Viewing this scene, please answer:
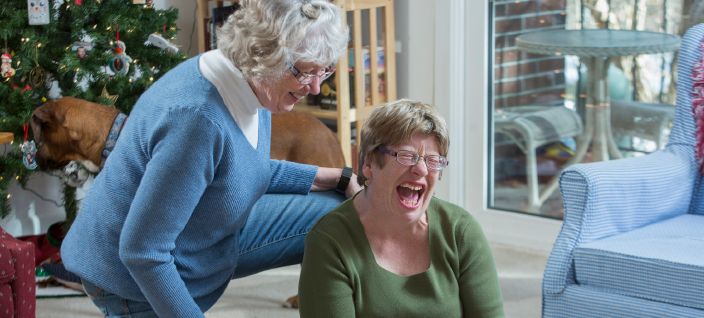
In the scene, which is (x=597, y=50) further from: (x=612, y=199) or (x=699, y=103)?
(x=612, y=199)

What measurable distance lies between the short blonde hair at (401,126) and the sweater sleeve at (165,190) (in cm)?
32

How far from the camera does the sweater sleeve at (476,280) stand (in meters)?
1.35

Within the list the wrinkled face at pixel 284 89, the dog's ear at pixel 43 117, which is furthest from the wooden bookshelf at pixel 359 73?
the wrinkled face at pixel 284 89

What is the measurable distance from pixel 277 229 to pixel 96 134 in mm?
1139

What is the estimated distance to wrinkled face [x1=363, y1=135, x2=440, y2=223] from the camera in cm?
132

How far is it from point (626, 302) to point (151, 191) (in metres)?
1.30

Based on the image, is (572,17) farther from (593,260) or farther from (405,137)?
(405,137)

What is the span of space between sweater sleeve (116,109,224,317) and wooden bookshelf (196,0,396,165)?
1.78 m

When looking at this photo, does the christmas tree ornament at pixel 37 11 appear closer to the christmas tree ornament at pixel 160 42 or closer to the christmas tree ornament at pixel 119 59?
the christmas tree ornament at pixel 119 59

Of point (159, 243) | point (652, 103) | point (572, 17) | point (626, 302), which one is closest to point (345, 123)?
point (572, 17)

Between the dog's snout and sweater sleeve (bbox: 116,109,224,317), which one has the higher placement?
sweater sleeve (bbox: 116,109,224,317)

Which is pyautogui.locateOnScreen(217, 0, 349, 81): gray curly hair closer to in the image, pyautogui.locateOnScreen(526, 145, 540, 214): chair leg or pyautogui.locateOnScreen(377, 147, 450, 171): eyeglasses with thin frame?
pyautogui.locateOnScreen(377, 147, 450, 171): eyeglasses with thin frame

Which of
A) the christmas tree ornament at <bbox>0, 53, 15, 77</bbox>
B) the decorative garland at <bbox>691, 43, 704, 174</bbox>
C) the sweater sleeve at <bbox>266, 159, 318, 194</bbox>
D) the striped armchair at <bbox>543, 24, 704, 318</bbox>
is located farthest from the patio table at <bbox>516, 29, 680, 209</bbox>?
the christmas tree ornament at <bbox>0, 53, 15, 77</bbox>

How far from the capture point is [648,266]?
1717mm
